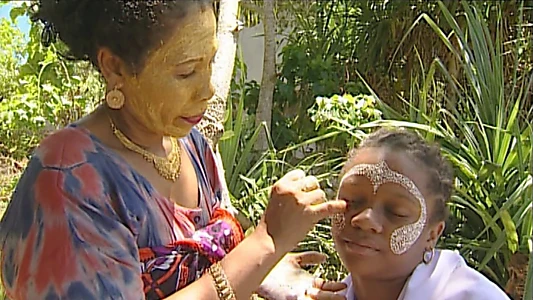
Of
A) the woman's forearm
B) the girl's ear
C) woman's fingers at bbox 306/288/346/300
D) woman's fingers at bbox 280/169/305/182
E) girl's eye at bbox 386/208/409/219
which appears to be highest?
woman's fingers at bbox 280/169/305/182

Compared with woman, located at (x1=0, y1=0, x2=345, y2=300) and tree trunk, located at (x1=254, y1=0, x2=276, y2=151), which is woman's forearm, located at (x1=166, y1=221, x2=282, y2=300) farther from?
tree trunk, located at (x1=254, y1=0, x2=276, y2=151)

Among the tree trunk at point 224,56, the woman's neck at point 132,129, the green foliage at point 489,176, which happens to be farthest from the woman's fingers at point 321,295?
the green foliage at point 489,176

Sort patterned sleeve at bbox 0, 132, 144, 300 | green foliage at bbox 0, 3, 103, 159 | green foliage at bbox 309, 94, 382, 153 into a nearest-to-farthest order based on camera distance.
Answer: patterned sleeve at bbox 0, 132, 144, 300
green foliage at bbox 309, 94, 382, 153
green foliage at bbox 0, 3, 103, 159

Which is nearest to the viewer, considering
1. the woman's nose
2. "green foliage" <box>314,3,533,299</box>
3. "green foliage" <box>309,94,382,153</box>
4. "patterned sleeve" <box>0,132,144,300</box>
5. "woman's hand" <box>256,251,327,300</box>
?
"patterned sleeve" <box>0,132,144,300</box>

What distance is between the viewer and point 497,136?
2.83 meters

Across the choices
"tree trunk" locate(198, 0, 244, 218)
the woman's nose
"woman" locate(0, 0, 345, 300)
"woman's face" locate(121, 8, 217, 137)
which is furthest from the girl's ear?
"tree trunk" locate(198, 0, 244, 218)

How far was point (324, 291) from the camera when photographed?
51.3 inches

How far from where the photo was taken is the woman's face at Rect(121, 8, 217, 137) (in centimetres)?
104

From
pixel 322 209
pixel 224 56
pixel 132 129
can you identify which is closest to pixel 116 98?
pixel 132 129

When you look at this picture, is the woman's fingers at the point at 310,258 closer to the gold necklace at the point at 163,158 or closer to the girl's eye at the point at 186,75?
the gold necklace at the point at 163,158

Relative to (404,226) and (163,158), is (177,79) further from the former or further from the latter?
(404,226)

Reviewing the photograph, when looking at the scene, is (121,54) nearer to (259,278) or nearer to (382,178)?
(259,278)

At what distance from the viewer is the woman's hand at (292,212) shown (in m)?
1.04

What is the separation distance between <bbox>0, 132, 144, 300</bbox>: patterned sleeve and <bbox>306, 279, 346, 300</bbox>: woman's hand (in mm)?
397
